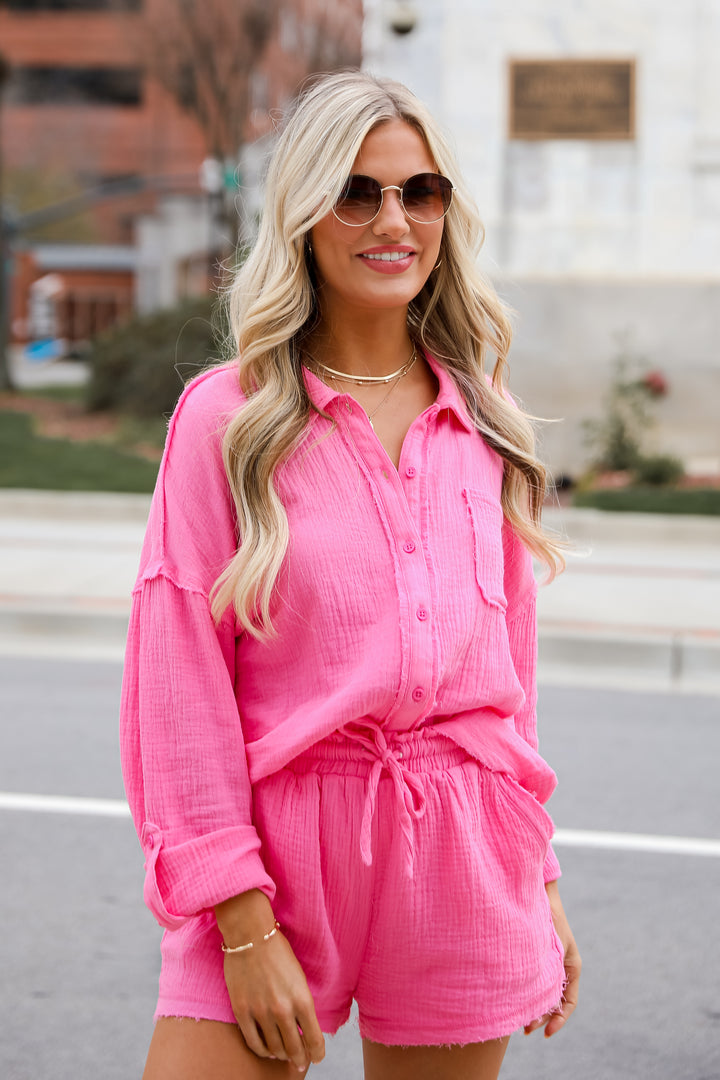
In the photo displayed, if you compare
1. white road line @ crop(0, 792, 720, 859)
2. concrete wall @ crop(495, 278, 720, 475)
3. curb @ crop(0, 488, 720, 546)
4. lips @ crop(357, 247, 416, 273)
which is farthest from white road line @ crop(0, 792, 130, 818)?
concrete wall @ crop(495, 278, 720, 475)

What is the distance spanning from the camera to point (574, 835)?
525 centimetres

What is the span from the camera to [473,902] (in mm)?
1892

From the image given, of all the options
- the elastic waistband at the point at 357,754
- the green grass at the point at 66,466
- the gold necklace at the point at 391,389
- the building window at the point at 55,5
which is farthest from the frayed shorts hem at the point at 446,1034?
the building window at the point at 55,5

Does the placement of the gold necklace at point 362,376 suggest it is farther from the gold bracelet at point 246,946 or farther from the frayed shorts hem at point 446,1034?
the frayed shorts hem at point 446,1034

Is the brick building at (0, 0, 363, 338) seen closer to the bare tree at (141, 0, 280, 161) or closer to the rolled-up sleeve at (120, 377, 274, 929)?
the bare tree at (141, 0, 280, 161)

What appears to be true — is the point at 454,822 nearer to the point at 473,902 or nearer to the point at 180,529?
the point at 473,902

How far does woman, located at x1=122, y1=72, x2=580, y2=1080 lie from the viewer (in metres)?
1.81

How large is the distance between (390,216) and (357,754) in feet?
2.49

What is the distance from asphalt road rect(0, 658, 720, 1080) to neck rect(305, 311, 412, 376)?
6.99 ft

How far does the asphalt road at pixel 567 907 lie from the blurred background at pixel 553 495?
1cm

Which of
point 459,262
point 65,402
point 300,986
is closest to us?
point 300,986

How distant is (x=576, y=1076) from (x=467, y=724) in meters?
1.92

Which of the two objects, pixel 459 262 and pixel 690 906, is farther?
pixel 690 906

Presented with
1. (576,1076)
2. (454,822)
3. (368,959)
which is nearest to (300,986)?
(368,959)
